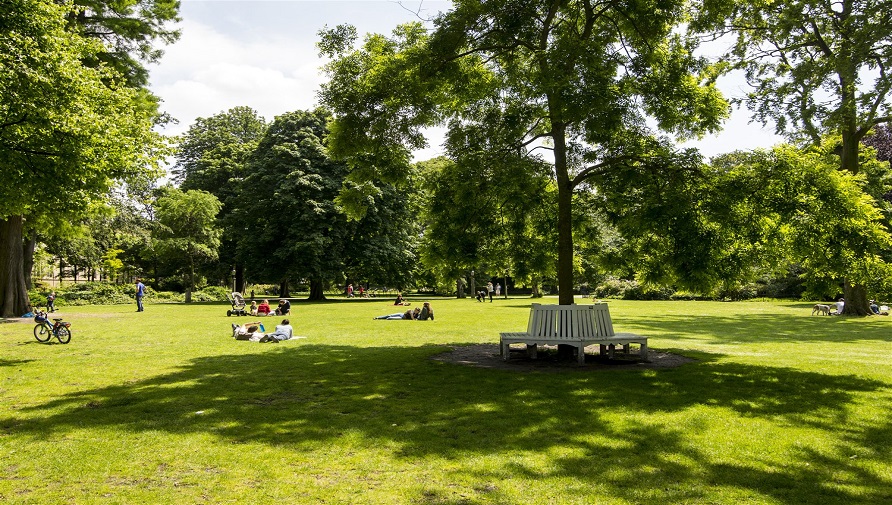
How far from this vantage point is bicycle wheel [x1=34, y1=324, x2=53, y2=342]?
1509 cm

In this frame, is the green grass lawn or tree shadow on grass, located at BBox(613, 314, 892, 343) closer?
the green grass lawn

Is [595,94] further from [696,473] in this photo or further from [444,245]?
[696,473]

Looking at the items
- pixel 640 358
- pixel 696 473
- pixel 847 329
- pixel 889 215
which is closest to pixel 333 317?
pixel 640 358

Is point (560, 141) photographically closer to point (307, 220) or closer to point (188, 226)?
point (307, 220)

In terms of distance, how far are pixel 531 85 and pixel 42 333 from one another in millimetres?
14153

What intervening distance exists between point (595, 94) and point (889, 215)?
26123 millimetres

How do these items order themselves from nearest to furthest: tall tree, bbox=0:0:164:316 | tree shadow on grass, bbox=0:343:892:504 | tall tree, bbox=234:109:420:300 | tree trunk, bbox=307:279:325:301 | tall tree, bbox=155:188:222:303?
tree shadow on grass, bbox=0:343:892:504 < tall tree, bbox=0:0:164:316 < tall tree, bbox=234:109:420:300 < tree trunk, bbox=307:279:325:301 < tall tree, bbox=155:188:222:303

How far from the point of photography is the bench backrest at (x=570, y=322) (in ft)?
37.3

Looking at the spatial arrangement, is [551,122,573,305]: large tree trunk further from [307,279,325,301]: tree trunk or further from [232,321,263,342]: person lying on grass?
[307,279,325,301]: tree trunk

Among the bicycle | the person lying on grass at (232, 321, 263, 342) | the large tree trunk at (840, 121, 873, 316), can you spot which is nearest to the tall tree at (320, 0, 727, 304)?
the person lying on grass at (232, 321, 263, 342)

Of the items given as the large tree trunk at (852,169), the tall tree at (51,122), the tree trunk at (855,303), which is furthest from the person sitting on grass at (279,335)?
the tree trunk at (855,303)

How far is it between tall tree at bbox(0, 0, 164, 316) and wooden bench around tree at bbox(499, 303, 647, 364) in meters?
9.46

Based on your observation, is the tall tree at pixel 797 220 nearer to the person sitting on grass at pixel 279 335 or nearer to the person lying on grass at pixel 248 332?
the person sitting on grass at pixel 279 335

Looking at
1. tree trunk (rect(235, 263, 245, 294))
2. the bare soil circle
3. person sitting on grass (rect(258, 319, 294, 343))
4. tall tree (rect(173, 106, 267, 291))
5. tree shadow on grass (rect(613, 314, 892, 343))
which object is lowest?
tree shadow on grass (rect(613, 314, 892, 343))
